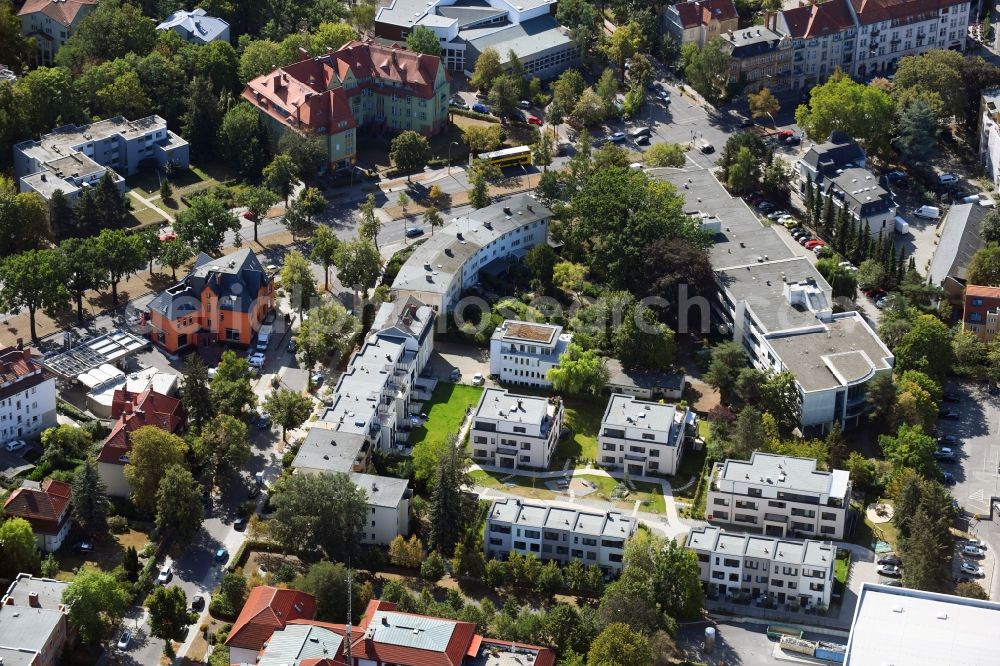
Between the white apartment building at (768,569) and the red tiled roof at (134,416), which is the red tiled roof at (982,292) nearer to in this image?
the white apartment building at (768,569)

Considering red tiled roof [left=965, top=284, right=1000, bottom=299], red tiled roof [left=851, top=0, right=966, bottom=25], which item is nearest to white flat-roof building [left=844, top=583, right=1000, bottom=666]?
red tiled roof [left=965, top=284, right=1000, bottom=299]

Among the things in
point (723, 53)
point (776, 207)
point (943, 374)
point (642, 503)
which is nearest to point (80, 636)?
point (642, 503)

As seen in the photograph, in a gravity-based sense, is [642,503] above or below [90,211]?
below

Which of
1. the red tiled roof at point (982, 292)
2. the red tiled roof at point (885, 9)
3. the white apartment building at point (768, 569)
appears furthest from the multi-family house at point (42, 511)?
the red tiled roof at point (885, 9)

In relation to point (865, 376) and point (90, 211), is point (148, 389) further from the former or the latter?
point (865, 376)

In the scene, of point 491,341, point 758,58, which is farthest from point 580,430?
point 758,58
